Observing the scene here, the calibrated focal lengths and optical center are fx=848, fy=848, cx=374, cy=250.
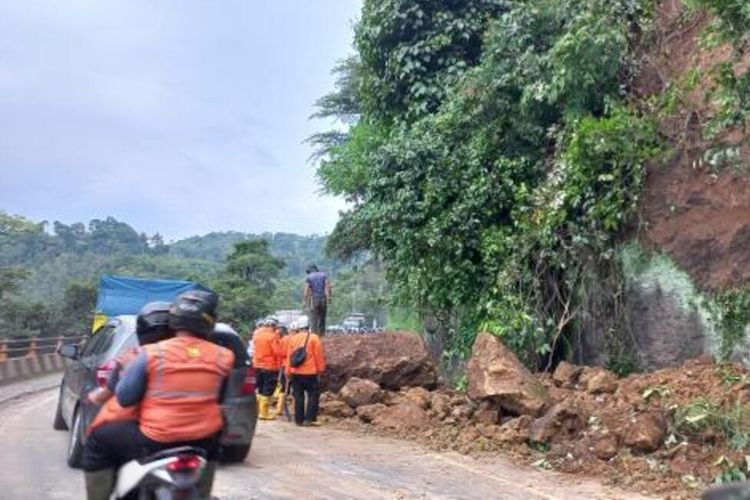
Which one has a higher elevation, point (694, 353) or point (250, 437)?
point (694, 353)

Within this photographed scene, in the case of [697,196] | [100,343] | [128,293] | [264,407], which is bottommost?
[264,407]

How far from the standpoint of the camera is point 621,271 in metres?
12.4

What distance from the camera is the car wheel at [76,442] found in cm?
824

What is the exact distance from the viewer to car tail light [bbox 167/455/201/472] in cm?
413

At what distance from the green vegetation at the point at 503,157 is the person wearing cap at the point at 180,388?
8.49m

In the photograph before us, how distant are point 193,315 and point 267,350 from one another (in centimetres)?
905

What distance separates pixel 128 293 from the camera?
19.5 m

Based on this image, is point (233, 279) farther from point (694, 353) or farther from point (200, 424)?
point (200, 424)

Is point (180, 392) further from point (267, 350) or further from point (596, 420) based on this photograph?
point (267, 350)

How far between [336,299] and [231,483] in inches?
1911

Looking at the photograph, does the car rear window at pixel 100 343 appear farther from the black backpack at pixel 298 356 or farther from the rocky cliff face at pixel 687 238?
the rocky cliff face at pixel 687 238

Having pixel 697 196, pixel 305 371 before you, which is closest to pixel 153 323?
pixel 305 371

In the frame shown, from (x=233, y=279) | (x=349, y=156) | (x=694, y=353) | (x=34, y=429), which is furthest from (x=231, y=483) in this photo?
(x=233, y=279)

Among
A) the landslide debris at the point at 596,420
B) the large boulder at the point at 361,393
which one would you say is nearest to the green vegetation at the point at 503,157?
the landslide debris at the point at 596,420
